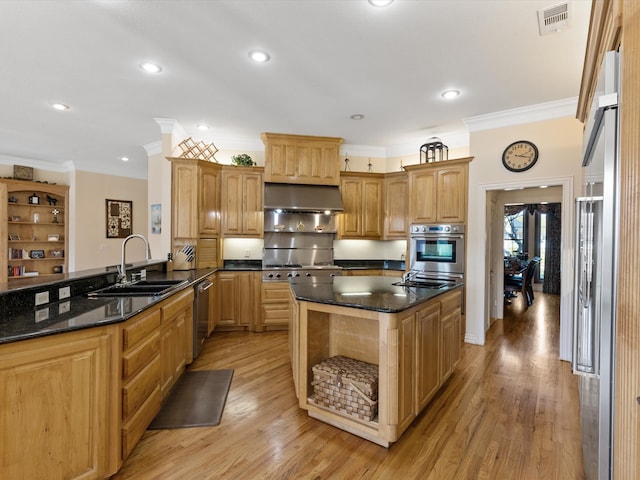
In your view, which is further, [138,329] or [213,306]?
[213,306]

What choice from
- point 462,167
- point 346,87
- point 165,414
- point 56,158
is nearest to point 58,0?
point 346,87

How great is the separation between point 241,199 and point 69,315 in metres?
3.17

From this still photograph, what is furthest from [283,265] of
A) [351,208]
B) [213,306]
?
[351,208]

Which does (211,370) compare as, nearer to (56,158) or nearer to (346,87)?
(346,87)

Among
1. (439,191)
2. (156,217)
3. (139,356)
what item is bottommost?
(139,356)

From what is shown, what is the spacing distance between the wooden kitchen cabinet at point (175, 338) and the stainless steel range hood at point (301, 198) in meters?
1.90

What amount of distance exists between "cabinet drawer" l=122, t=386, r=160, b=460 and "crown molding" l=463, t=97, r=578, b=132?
449 centimetres

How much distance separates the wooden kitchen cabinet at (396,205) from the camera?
510cm

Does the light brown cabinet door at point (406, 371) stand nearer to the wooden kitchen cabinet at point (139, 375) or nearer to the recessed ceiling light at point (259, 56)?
the wooden kitchen cabinet at point (139, 375)

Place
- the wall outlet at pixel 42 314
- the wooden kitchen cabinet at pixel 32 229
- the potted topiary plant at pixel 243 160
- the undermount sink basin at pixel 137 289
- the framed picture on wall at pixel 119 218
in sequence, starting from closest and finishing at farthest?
the wall outlet at pixel 42 314, the undermount sink basin at pixel 137 289, the potted topiary plant at pixel 243 160, the wooden kitchen cabinet at pixel 32 229, the framed picture on wall at pixel 119 218

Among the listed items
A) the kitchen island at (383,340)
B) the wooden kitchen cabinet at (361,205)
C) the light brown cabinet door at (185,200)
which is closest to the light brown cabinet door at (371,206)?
the wooden kitchen cabinet at (361,205)

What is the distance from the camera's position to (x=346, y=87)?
3322 mm

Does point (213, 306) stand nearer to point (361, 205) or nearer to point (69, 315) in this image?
point (69, 315)

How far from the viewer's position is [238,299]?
4582 millimetres
